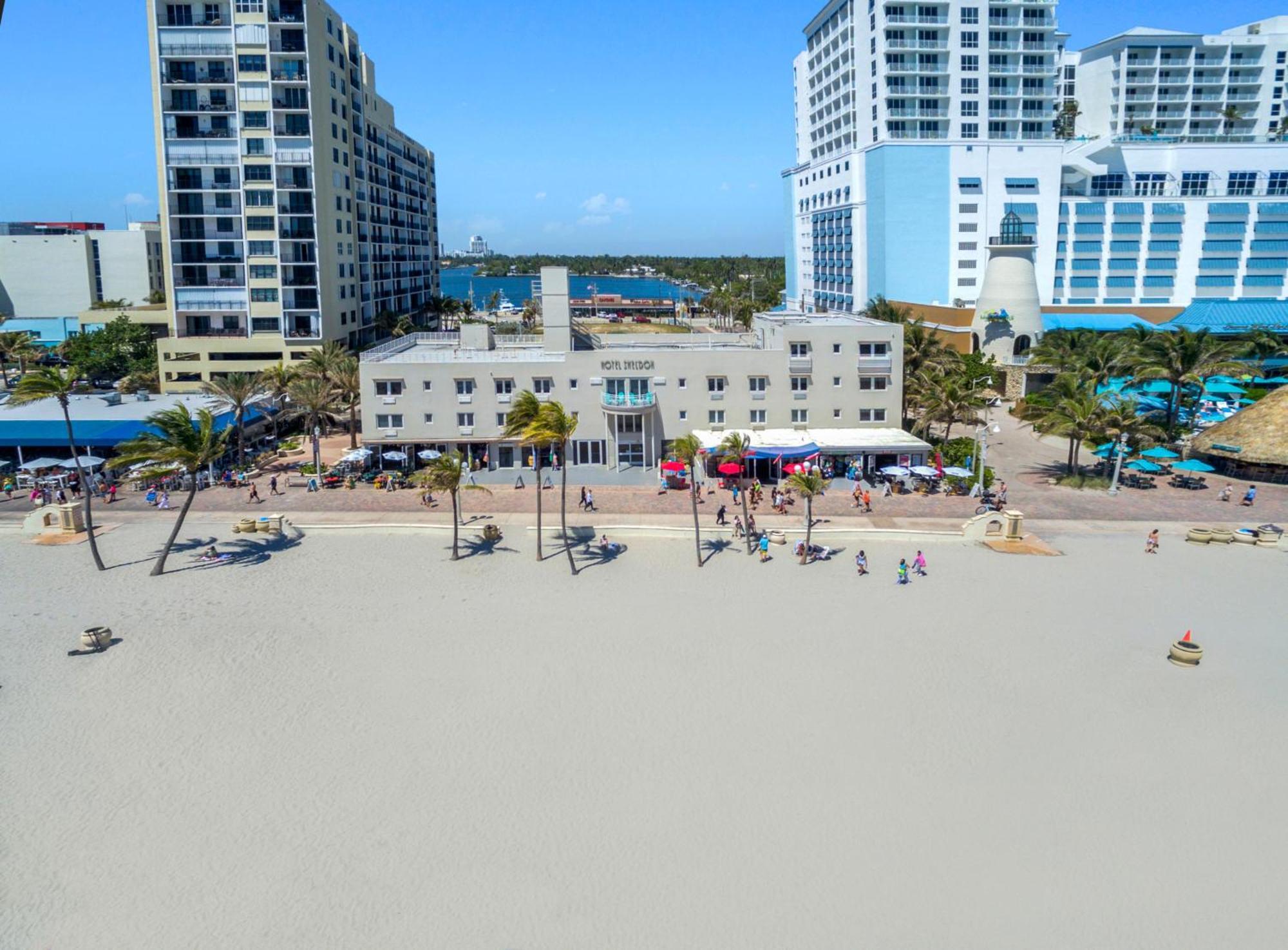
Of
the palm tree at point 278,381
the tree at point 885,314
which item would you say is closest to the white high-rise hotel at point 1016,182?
the tree at point 885,314

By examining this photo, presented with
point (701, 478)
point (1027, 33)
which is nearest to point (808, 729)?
point (701, 478)

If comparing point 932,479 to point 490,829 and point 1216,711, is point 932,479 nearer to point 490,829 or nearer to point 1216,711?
point 1216,711

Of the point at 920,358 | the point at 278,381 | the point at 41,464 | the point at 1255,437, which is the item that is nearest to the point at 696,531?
the point at 920,358

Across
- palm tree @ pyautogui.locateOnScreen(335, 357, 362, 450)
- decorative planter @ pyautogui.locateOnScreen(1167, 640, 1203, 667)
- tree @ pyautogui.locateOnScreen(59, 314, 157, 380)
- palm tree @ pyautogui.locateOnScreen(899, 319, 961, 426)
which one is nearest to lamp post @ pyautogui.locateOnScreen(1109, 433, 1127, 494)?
palm tree @ pyautogui.locateOnScreen(899, 319, 961, 426)

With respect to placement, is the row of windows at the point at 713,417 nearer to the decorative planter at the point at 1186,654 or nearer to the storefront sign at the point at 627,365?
the storefront sign at the point at 627,365

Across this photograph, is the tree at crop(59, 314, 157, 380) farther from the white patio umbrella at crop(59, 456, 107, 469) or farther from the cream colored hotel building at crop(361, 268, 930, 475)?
the cream colored hotel building at crop(361, 268, 930, 475)

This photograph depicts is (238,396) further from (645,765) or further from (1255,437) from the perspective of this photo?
(1255,437)

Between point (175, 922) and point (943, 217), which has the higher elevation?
point (943, 217)
